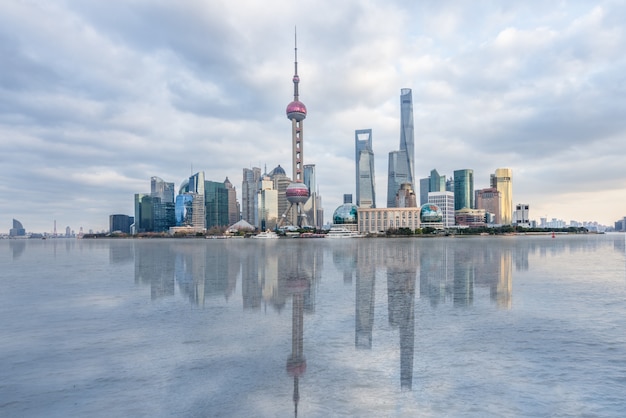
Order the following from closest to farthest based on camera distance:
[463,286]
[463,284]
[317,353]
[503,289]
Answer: [317,353]
[503,289]
[463,286]
[463,284]

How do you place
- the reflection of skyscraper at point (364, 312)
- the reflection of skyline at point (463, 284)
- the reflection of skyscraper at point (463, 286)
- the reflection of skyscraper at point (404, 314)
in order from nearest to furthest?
the reflection of skyscraper at point (404, 314), the reflection of skyscraper at point (364, 312), the reflection of skyscraper at point (463, 286), the reflection of skyline at point (463, 284)

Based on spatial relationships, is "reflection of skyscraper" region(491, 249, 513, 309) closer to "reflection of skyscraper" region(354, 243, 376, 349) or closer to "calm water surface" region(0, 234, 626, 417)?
"calm water surface" region(0, 234, 626, 417)

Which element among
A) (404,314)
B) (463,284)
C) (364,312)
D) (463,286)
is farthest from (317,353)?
(463,284)

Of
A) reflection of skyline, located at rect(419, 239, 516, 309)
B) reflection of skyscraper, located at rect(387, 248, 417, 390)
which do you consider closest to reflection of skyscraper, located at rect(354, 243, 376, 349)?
reflection of skyscraper, located at rect(387, 248, 417, 390)

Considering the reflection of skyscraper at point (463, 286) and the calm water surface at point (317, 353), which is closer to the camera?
the calm water surface at point (317, 353)

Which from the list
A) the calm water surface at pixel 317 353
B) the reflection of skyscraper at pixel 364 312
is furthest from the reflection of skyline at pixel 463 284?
the reflection of skyscraper at pixel 364 312

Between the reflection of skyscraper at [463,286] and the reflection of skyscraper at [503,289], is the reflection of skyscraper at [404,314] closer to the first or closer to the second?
the reflection of skyscraper at [463,286]

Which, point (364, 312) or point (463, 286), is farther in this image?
point (463, 286)

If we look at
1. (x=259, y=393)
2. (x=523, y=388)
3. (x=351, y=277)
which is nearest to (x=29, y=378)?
(x=259, y=393)

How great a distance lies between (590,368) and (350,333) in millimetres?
10319

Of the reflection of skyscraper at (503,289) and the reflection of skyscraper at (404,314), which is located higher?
the reflection of skyscraper at (404,314)

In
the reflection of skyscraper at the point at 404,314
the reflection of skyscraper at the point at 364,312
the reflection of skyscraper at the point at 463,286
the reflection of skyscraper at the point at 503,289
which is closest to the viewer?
the reflection of skyscraper at the point at 404,314

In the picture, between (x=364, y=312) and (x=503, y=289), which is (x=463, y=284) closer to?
(x=503, y=289)

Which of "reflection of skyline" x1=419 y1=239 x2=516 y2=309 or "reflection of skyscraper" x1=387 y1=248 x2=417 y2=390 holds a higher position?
"reflection of skyscraper" x1=387 y1=248 x2=417 y2=390
